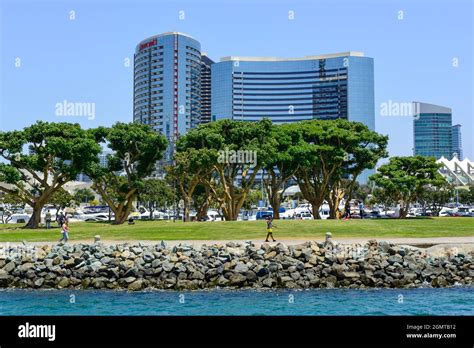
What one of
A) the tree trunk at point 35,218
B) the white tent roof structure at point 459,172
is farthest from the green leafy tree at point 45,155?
the white tent roof structure at point 459,172

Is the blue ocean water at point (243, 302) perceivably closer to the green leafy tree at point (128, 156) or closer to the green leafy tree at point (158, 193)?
the green leafy tree at point (128, 156)

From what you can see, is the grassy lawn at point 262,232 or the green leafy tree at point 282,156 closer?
the grassy lawn at point 262,232

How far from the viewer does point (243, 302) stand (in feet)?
70.3

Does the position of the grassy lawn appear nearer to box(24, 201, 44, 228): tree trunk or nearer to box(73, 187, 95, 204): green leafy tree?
box(24, 201, 44, 228): tree trunk

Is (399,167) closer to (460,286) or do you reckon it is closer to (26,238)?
(460,286)

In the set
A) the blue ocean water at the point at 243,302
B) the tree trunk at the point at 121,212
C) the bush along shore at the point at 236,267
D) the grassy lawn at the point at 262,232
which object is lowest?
the blue ocean water at the point at 243,302

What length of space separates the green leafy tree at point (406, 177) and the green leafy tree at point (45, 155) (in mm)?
30473

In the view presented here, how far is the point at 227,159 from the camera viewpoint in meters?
49.4

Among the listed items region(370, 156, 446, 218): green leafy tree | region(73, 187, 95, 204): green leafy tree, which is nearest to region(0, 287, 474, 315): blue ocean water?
region(370, 156, 446, 218): green leafy tree

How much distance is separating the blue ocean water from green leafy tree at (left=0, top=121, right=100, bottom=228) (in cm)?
2434

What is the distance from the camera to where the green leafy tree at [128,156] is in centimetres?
5241

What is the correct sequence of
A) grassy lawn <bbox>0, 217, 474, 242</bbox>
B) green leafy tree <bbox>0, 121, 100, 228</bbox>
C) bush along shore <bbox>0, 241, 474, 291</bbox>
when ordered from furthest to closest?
green leafy tree <bbox>0, 121, 100, 228</bbox> → grassy lawn <bbox>0, 217, 474, 242</bbox> → bush along shore <bbox>0, 241, 474, 291</bbox>

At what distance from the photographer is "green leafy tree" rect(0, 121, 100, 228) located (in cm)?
4700

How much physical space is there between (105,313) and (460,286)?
1687cm
